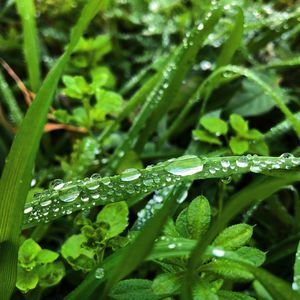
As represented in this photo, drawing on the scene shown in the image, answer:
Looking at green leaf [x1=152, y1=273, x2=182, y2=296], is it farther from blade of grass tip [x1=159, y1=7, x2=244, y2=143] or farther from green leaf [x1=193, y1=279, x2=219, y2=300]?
blade of grass tip [x1=159, y1=7, x2=244, y2=143]

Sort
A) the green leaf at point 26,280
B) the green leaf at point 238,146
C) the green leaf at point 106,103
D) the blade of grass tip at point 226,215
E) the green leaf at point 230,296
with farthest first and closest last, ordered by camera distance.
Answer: the green leaf at point 106,103 < the green leaf at point 238,146 < the green leaf at point 26,280 < the green leaf at point 230,296 < the blade of grass tip at point 226,215

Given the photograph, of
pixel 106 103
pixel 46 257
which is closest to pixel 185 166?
pixel 46 257

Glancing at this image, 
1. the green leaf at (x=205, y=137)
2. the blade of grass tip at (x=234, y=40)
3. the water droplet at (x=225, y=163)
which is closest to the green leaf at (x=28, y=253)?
the water droplet at (x=225, y=163)

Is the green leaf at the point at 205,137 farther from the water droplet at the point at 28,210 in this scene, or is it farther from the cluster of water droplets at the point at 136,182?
the water droplet at the point at 28,210

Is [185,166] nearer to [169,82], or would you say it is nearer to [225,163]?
[225,163]

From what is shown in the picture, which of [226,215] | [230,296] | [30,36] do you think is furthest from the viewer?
[30,36]
